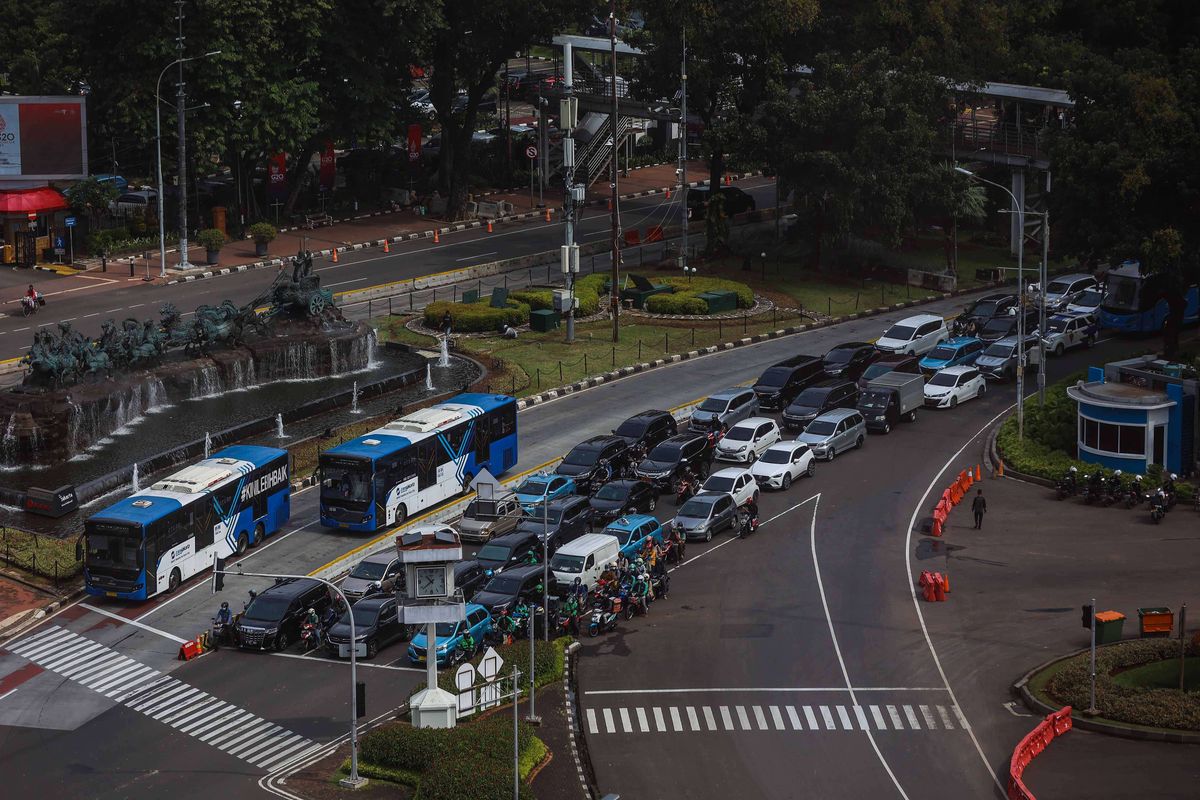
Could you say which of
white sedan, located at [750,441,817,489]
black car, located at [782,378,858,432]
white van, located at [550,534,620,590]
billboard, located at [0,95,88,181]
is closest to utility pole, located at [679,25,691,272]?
black car, located at [782,378,858,432]

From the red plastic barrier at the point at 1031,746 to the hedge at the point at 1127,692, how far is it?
3.16 feet

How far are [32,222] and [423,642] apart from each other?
57.7 meters

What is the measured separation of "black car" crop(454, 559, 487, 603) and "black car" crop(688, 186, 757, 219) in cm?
5943

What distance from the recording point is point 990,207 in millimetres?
104312

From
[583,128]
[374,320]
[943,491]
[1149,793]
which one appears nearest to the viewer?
[1149,793]

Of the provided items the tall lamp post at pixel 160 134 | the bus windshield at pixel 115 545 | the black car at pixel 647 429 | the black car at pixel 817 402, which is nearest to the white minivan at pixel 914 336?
the black car at pixel 817 402

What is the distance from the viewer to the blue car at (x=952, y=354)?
74500mm

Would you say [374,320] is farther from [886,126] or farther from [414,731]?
[414,731]

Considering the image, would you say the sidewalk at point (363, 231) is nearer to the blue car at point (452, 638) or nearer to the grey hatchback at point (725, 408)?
the grey hatchback at point (725, 408)

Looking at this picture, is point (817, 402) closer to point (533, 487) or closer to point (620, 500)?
point (620, 500)

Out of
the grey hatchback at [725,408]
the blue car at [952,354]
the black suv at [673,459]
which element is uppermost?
the blue car at [952,354]

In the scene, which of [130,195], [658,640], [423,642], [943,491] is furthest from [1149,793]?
[130,195]

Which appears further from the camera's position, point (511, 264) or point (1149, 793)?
point (511, 264)

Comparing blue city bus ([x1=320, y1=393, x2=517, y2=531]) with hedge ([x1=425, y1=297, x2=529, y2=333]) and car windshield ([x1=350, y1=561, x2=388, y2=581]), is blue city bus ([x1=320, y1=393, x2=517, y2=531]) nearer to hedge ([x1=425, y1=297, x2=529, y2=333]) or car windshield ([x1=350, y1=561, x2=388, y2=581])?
car windshield ([x1=350, y1=561, x2=388, y2=581])
